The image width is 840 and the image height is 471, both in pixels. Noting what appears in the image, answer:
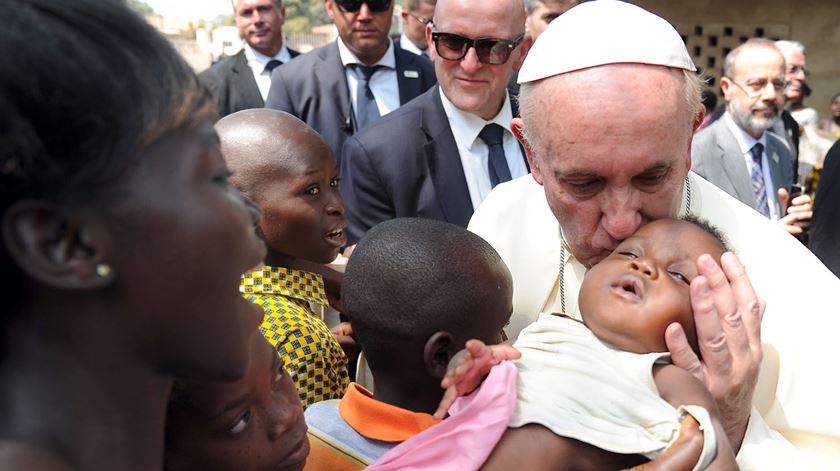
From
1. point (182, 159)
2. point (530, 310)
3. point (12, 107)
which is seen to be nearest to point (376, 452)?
point (530, 310)

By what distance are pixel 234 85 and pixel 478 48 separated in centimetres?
304

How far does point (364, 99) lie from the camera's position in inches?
249

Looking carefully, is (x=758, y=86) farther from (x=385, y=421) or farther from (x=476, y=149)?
(x=385, y=421)

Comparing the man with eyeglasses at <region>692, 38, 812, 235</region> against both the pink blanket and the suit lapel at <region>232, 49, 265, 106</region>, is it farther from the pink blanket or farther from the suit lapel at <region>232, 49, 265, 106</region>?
the pink blanket

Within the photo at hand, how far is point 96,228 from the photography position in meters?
1.20

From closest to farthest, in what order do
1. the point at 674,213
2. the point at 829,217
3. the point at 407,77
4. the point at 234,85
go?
the point at 674,213, the point at 829,217, the point at 407,77, the point at 234,85

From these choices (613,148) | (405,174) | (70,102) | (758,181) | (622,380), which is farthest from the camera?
(758,181)

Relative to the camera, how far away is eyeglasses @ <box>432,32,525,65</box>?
4.94 meters

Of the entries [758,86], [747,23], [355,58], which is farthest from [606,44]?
[747,23]

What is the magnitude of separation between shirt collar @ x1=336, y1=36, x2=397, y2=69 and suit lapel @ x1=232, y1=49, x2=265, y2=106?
109 centimetres

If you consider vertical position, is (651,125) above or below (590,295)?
above

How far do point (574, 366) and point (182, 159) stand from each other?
46.2 inches

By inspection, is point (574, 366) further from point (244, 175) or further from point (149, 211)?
point (244, 175)

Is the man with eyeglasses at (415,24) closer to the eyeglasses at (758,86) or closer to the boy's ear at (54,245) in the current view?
the eyeglasses at (758,86)
